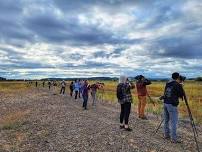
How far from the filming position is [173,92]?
46.5ft

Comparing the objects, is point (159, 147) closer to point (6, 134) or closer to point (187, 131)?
point (187, 131)

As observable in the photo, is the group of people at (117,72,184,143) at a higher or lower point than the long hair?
lower

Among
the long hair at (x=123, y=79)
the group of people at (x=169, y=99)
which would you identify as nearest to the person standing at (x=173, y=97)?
the group of people at (x=169, y=99)

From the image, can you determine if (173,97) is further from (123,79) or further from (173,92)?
(123,79)

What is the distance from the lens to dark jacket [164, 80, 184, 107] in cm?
1403

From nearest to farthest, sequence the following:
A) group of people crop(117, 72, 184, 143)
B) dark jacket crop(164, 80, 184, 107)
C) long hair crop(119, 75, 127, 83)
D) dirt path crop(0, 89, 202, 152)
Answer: dirt path crop(0, 89, 202, 152)
dark jacket crop(164, 80, 184, 107)
group of people crop(117, 72, 184, 143)
long hair crop(119, 75, 127, 83)

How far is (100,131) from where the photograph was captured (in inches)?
658

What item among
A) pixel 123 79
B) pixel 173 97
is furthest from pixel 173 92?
pixel 123 79

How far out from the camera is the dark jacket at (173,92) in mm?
14031

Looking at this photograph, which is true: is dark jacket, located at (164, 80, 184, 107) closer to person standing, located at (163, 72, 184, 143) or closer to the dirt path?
person standing, located at (163, 72, 184, 143)

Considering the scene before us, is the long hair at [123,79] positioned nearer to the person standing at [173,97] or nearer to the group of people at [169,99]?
the group of people at [169,99]

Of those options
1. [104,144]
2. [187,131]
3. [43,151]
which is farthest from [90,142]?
[187,131]

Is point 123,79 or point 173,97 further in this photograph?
point 123,79

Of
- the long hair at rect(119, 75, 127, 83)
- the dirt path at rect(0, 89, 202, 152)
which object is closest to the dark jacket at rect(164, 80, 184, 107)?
the dirt path at rect(0, 89, 202, 152)
